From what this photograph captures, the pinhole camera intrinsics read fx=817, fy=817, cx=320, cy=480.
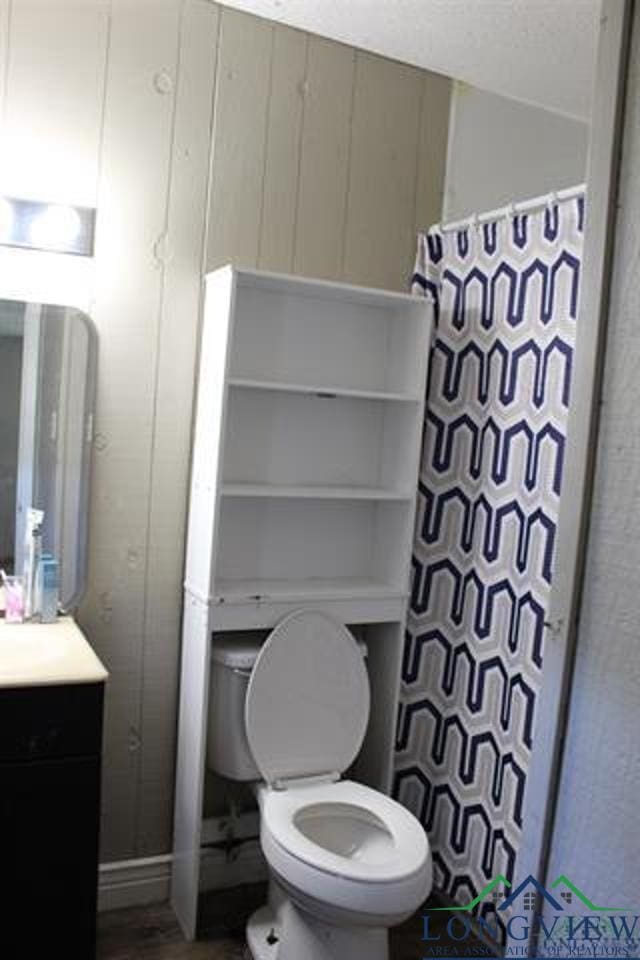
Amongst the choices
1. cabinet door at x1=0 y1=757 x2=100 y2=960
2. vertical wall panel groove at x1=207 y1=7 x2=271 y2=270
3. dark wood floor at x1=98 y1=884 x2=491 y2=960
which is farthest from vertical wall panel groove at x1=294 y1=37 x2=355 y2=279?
dark wood floor at x1=98 y1=884 x2=491 y2=960

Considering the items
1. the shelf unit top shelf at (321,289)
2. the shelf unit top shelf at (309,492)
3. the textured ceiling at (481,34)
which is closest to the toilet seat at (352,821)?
the shelf unit top shelf at (309,492)

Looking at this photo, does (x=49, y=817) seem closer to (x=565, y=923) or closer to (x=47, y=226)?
(x=565, y=923)

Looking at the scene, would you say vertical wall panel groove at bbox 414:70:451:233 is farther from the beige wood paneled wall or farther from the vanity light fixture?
the vanity light fixture

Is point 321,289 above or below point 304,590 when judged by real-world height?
above

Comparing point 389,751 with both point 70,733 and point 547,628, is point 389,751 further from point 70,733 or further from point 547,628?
point 547,628

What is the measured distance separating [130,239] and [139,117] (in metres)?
0.32

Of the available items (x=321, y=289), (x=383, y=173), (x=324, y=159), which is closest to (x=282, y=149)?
(x=324, y=159)

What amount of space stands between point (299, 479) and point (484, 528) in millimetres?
571

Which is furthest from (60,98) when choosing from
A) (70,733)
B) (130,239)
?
(70,733)

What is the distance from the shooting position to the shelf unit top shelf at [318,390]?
2199 mm

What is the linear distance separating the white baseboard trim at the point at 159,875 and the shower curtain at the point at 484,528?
52 cm

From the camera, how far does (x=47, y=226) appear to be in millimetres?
2094

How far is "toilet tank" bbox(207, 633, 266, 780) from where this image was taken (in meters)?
2.23

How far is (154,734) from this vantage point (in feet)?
7.83
